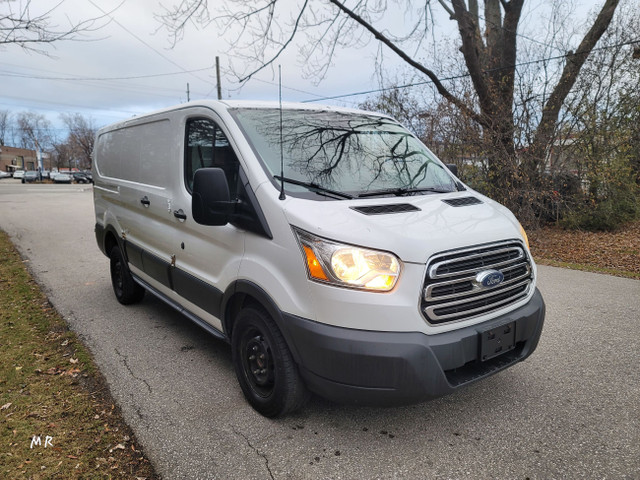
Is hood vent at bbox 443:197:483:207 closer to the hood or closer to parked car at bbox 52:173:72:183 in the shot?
the hood

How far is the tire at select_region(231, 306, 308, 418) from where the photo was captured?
2.55 metres

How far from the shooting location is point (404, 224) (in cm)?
240

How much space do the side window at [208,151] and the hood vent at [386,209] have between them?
919mm

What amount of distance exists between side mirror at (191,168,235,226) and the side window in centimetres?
23

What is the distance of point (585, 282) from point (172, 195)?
587 cm

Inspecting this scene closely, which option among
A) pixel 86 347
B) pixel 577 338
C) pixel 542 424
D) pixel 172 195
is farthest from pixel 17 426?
pixel 577 338

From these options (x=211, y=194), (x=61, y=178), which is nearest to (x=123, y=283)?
(x=211, y=194)

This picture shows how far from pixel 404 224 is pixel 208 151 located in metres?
1.68

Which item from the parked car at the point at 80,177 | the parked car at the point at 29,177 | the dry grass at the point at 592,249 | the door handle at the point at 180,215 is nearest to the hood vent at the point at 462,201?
the door handle at the point at 180,215

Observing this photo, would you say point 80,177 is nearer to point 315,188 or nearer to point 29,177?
point 29,177

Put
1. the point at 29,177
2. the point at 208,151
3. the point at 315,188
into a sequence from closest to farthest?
the point at 315,188 < the point at 208,151 < the point at 29,177

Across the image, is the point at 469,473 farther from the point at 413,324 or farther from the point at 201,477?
the point at 201,477

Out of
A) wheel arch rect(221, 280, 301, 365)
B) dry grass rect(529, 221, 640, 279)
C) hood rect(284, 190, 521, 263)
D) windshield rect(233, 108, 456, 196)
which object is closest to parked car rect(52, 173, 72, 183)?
dry grass rect(529, 221, 640, 279)

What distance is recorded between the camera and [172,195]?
366cm
